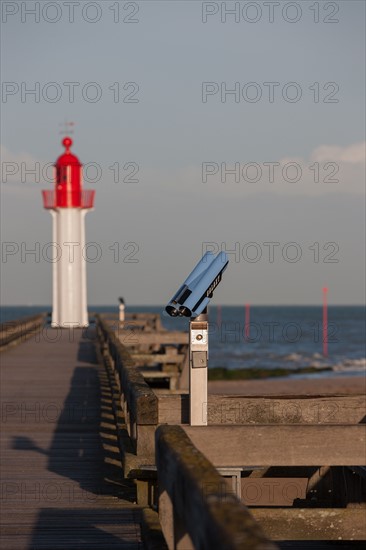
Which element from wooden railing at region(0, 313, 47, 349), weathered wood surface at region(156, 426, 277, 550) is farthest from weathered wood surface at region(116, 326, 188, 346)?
weathered wood surface at region(156, 426, 277, 550)

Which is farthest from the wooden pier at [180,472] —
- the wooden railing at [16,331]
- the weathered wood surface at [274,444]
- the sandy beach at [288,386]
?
the sandy beach at [288,386]

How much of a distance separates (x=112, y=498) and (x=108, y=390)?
7741 millimetres

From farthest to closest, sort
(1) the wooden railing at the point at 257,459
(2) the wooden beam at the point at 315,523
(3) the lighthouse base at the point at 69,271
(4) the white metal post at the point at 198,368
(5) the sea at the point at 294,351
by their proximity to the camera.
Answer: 1. (5) the sea at the point at 294,351
2. (3) the lighthouse base at the point at 69,271
3. (4) the white metal post at the point at 198,368
4. (2) the wooden beam at the point at 315,523
5. (1) the wooden railing at the point at 257,459

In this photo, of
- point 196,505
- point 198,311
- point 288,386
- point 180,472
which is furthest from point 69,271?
point 196,505

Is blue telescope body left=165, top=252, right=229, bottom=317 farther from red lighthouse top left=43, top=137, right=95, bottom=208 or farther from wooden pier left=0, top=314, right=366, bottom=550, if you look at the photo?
red lighthouse top left=43, top=137, right=95, bottom=208

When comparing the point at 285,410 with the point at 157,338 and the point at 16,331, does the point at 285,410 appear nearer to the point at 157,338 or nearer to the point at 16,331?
the point at 157,338

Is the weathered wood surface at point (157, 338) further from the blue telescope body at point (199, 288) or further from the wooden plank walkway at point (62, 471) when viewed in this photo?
the blue telescope body at point (199, 288)

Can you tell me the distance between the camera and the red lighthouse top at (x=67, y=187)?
1551 inches

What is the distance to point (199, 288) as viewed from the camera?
21.0 ft

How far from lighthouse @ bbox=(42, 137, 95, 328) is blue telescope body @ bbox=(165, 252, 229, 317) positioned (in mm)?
33028

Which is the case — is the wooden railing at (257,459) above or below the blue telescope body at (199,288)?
below

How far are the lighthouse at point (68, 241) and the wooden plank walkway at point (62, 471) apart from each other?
871 inches

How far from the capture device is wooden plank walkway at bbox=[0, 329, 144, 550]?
6.40 metres

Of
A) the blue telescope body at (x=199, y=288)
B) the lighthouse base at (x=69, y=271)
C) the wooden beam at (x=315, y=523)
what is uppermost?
the lighthouse base at (x=69, y=271)
